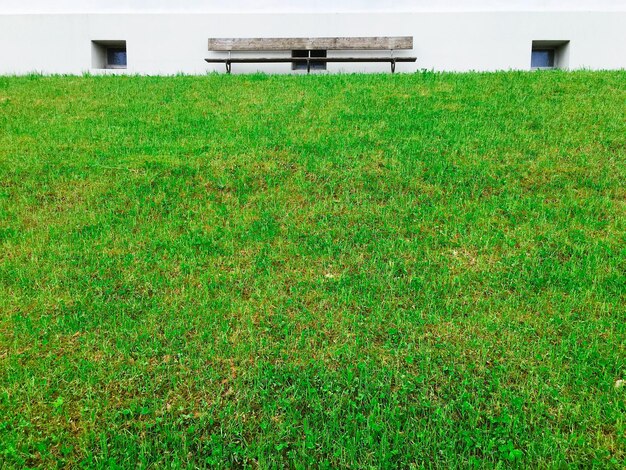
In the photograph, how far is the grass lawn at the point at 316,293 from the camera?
264cm

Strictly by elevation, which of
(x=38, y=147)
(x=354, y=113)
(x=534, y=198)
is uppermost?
(x=354, y=113)

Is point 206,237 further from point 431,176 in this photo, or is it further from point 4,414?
point 431,176

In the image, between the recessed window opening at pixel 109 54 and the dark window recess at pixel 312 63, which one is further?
the recessed window opening at pixel 109 54

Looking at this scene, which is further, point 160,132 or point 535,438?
point 160,132

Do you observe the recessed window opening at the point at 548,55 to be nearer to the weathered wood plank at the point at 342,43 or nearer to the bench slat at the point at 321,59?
the weathered wood plank at the point at 342,43

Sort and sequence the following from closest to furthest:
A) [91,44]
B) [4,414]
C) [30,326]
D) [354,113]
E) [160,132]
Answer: [4,414]
[30,326]
[160,132]
[354,113]
[91,44]

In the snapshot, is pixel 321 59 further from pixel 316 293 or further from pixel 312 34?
pixel 316 293

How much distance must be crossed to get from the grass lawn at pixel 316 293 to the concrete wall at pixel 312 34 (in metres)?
9.81

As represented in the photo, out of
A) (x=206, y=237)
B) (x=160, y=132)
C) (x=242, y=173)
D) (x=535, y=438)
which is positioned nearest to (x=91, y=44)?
(x=160, y=132)

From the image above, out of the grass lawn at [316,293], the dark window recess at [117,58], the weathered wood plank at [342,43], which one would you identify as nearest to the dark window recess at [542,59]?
the weathered wood plank at [342,43]

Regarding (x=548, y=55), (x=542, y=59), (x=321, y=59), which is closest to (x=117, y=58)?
(x=321, y=59)

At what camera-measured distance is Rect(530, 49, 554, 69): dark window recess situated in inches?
707

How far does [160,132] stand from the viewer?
814cm

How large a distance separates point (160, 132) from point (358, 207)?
14.5ft
